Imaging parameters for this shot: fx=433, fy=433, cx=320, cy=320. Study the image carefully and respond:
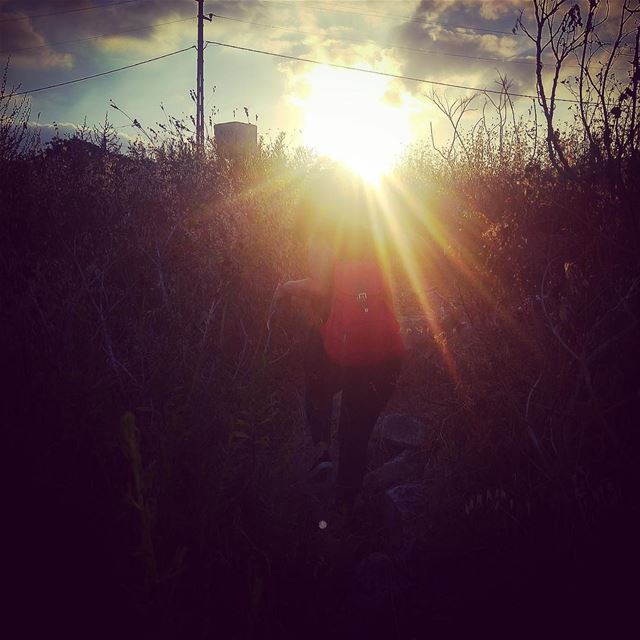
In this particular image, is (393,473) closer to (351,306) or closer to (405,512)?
(405,512)

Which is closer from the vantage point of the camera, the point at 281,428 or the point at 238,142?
the point at 281,428

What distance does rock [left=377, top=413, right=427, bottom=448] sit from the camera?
2740 millimetres

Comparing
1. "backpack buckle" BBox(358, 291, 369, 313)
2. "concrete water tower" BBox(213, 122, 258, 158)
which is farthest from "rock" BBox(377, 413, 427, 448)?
"concrete water tower" BBox(213, 122, 258, 158)

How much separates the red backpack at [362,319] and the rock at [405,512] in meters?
0.70

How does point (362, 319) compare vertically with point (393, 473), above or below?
above

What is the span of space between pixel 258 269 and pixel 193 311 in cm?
100

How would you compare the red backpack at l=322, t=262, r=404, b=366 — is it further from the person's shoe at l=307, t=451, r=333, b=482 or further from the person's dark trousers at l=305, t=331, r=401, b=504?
the person's shoe at l=307, t=451, r=333, b=482

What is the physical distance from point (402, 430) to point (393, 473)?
33 centimetres

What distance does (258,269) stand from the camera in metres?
3.57

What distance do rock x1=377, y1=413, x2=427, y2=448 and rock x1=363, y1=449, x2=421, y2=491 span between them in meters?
0.12

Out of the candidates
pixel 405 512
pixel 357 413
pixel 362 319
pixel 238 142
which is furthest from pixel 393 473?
pixel 238 142

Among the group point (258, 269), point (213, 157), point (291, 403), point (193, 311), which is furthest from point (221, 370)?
point (213, 157)

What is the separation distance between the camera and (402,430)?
282 cm

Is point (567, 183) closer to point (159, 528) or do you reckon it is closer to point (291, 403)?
point (291, 403)
